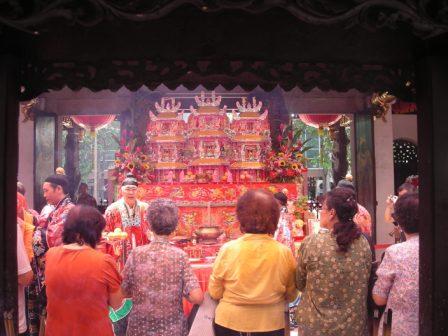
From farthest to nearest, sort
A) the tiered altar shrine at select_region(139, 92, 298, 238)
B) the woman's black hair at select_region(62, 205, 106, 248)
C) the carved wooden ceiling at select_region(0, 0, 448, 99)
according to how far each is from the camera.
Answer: the tiered altar shrine at select_region(139, 92, 298, 238)
the woman's black hair at select_region(62, 205, 106, 248)
the carved wooden ceiling at select_region(0, 0, 448, 99)

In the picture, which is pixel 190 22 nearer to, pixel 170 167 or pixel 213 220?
pixel 213 220

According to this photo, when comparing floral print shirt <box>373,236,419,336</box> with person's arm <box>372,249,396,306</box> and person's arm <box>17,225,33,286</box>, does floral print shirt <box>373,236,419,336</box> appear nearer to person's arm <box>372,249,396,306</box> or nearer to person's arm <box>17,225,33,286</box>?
person's arm <box>372,249,396,306</box>

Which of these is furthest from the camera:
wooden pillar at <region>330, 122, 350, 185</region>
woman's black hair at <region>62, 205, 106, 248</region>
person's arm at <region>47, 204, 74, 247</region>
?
wooden pillar at <region>330, 122, 350, 185</region>

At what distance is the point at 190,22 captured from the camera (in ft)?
8.51

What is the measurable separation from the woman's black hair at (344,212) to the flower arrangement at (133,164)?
6988 millimetres

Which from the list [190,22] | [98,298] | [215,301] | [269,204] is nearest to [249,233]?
[269,204]

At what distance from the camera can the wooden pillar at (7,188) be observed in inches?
90.1

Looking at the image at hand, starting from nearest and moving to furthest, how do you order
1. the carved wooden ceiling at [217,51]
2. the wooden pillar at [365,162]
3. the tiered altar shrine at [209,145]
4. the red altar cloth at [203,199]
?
the carved wooden ceiling at [217,51] < the red altar cloth at [203,199] < the tiered altar shrine at [209,145] < the wooden pillar at [365,162]

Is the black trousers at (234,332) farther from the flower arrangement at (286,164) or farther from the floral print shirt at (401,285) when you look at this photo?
the flower arrangement at (286,164)

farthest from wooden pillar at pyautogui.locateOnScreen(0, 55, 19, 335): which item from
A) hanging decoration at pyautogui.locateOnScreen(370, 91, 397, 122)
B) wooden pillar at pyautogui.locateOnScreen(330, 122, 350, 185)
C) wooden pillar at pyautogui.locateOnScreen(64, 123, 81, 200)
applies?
wooden pillar at pyautogui.locateOnScreen(64, 123, 81, 200)

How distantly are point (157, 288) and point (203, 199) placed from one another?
6304 millimetres

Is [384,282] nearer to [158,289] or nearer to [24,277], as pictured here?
[158,289]


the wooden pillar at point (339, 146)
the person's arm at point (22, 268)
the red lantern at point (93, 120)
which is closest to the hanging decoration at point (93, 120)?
the red lantern at point (93, 120)

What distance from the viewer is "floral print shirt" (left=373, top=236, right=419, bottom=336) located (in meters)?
2.64
